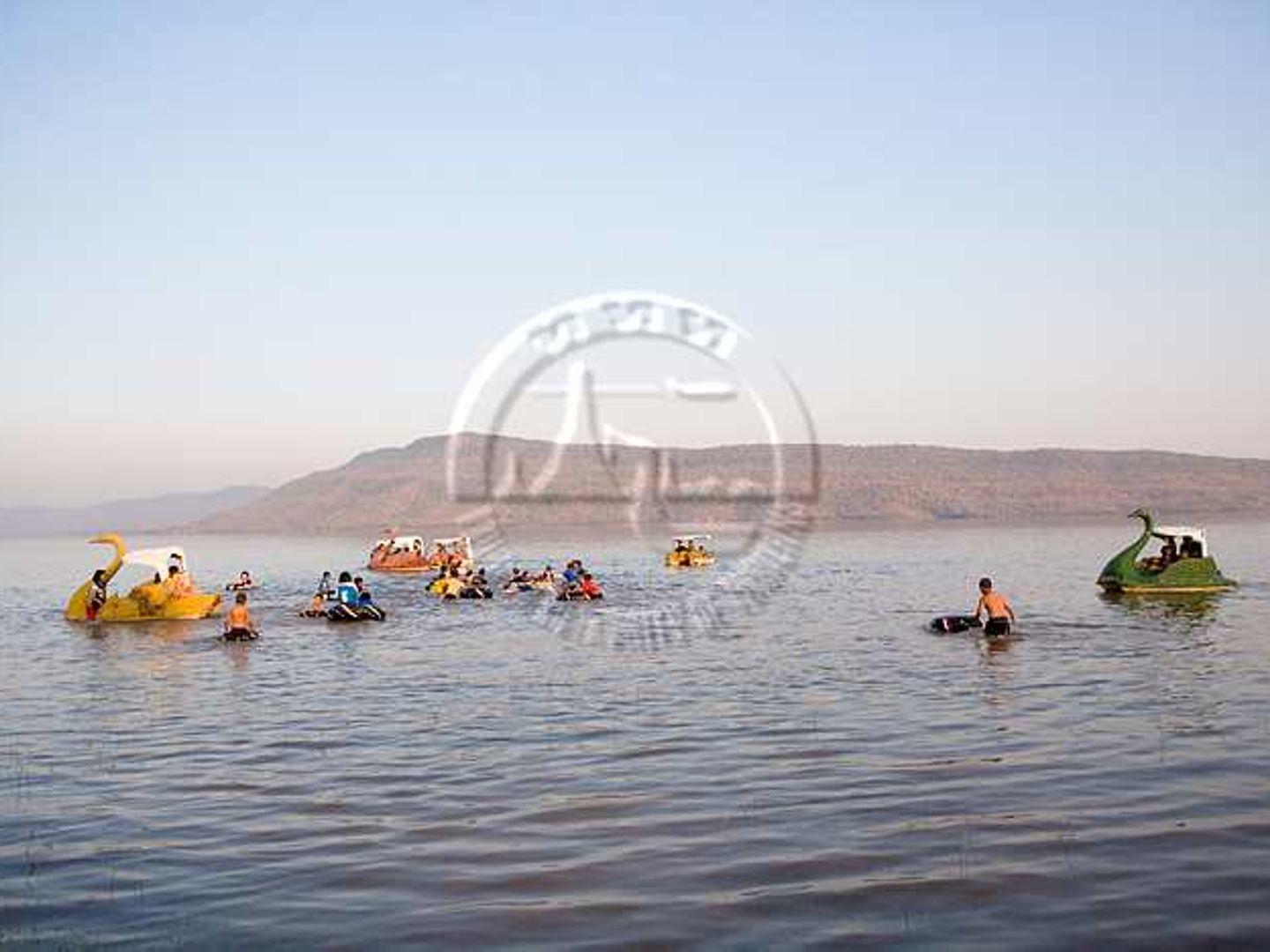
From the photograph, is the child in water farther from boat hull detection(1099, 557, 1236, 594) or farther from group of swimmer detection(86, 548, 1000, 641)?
boat hull detection(1099, 557, 1236, 594)

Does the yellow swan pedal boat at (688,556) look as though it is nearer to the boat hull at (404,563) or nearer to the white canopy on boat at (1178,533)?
the boat hull at (404,563)

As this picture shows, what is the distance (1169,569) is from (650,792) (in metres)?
35.0

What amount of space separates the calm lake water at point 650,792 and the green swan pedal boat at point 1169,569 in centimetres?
1156

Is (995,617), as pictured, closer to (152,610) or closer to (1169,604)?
(1169,604)

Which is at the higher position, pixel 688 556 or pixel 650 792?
pixel 688 556

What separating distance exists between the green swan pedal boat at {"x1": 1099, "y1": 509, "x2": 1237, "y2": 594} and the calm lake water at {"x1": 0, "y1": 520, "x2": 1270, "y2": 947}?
1156 centimetres

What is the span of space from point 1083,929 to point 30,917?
30.6ft

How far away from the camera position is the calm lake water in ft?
39.8

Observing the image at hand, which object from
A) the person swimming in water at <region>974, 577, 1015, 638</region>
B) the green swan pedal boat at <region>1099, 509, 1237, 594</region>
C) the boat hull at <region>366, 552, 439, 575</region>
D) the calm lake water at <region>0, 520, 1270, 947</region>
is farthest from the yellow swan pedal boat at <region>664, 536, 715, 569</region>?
the person swimming in water at <region>974, 577, 1015, 638</region>

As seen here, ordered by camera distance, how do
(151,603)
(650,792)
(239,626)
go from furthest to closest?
(151,603), (239,626), (650,792)

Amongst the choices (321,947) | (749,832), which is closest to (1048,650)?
(749,832)

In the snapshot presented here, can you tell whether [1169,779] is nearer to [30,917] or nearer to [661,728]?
[661,728]

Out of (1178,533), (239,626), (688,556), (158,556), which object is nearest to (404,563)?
(688,556)

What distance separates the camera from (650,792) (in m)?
17.0
